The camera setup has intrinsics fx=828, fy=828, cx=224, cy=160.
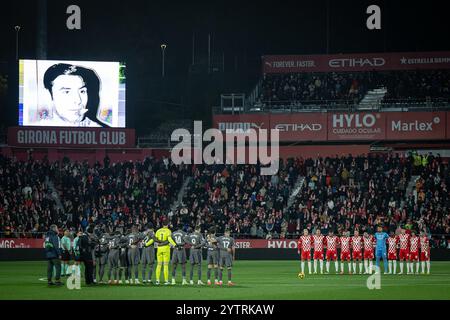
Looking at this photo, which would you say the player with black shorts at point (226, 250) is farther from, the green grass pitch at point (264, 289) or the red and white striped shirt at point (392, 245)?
the red and white striped shirt at point (392, 245)

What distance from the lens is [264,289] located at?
2753 cm

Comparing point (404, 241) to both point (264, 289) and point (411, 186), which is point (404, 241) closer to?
point (264, 289)

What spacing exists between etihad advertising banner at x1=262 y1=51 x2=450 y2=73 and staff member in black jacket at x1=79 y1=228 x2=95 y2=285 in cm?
3319

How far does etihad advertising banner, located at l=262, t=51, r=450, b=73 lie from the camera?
5675cm

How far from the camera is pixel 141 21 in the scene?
69875 millimetres

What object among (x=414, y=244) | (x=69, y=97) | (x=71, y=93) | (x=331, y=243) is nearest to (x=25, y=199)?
(x=69, y=97)

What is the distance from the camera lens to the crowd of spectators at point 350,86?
54250 mm

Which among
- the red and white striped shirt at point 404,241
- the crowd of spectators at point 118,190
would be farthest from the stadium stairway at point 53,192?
the red and white striped shirt at point 404,241

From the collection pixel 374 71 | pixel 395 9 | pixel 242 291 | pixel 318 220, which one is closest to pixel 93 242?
pixel 242 291

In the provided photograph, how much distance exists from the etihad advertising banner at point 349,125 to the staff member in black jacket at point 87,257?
2472 centimetres

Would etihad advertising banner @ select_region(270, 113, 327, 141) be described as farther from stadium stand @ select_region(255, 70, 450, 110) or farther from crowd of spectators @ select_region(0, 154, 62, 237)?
crowd of spectators @ select_region(0, 154, 62, 237)

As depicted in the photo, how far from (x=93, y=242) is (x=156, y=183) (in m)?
22.6

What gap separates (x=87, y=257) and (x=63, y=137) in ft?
80.2
